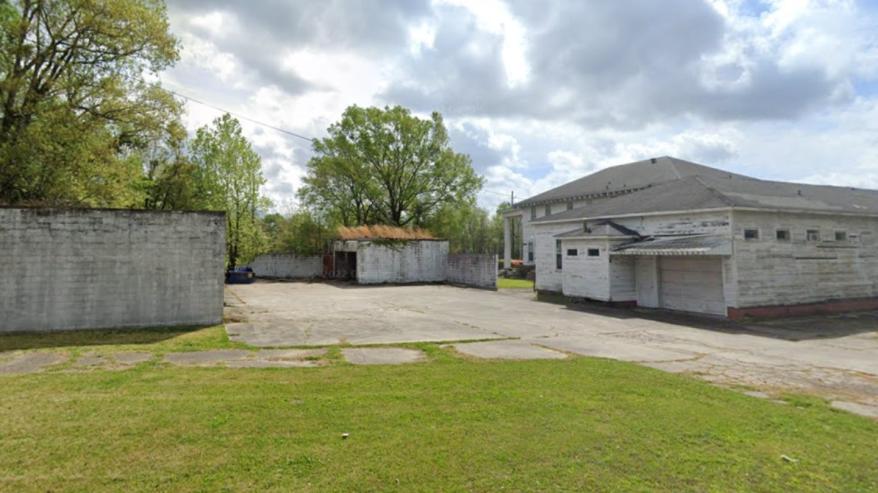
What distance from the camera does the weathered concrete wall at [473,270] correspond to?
78.6 feet

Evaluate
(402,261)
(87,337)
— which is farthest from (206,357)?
(402,261)

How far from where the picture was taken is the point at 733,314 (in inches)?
523

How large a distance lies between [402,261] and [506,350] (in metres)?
19.2

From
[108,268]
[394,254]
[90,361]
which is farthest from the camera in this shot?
[394,254]

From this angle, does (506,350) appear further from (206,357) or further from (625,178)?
(625,178)

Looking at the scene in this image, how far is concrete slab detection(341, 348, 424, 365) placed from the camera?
7.26 metres

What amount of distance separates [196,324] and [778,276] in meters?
16.7

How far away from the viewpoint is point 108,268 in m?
10.4

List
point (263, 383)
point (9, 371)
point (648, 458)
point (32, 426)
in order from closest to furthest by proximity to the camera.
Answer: point (648, 458), point (32, 426), point (263, 383), point (9, 371)

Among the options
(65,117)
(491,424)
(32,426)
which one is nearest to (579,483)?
(491,424)

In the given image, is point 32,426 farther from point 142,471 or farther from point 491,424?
point 491,424

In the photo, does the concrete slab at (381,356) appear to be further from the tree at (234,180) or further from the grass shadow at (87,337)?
the tree at (234,180)

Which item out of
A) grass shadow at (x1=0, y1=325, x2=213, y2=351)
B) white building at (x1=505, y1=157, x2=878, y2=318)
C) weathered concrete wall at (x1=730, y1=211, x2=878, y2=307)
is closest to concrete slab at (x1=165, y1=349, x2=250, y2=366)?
grass shadow at (x1=0, y1=325, x2=213, y2=351)

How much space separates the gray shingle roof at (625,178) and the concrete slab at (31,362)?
27555mm
